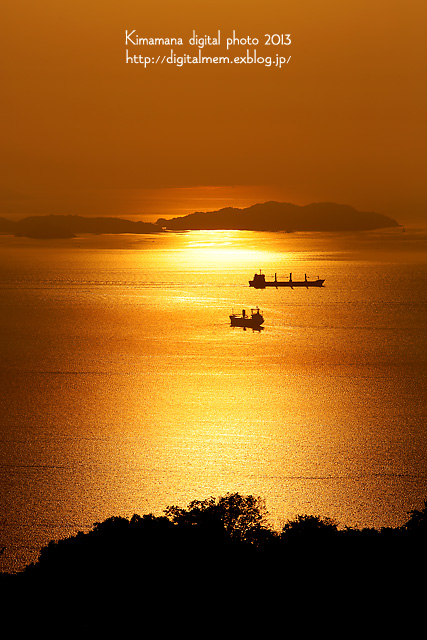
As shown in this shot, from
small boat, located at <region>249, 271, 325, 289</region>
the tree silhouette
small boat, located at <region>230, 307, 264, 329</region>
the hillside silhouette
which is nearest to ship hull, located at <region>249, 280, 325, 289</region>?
small boat, located at <region>249, 271, 325, 289</region>

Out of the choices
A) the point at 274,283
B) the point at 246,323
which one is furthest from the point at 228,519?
the point at 274,283

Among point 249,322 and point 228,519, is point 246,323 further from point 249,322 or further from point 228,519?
point 228,519

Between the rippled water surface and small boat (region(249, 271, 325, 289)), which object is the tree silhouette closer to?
the rippled water surface

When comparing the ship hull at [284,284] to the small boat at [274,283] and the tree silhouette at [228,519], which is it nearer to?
the small boat at [274,283]

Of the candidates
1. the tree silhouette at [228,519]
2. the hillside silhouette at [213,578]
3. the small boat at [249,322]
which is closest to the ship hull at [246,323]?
the small boat at [249,322]

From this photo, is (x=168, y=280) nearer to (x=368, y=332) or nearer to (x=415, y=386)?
(x=368, y=332)

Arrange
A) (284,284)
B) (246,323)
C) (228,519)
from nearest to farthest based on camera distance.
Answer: (228,519), (246,323), (284,284)
